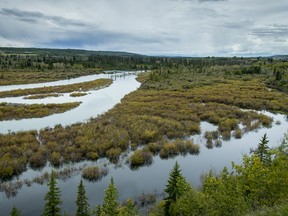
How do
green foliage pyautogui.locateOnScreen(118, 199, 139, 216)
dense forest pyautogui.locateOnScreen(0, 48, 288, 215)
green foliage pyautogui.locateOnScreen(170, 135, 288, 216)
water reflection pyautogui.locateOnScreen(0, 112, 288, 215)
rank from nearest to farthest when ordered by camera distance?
1. green foliage pyautogui.locateOnScreen(170, 135, 288, 216)
2. dense forest pyautogui.locateOnScreen(0, 48, 288, 215)
3. green foliage pyautogui.locateOnScreen(118, 199, 139, 216)
4. water reflection pyautogui.locateOnScreen(0, 112, 288, 215)

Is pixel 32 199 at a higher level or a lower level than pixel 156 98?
lower

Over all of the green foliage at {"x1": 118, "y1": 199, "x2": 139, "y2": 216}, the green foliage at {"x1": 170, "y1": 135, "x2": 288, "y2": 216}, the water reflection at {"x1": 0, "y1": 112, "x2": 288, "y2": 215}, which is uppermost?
the green foliage at {"x1": 170, "y1": 135, "x2": 288, "y2": 216}

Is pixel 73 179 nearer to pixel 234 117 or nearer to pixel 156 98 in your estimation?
pixel 234 117

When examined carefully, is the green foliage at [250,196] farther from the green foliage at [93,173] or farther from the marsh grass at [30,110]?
the marsh grass at [30,110]

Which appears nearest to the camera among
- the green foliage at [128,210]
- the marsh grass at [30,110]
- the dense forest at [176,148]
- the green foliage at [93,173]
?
the dense forest at [176,148]

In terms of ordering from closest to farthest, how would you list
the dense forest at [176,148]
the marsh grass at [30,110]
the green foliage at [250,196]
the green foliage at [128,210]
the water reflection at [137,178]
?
the green foliage at [250,196] < the dense forest at [176,148] < the green foliage at [128,210] < the water reflection at [137,178] < the marsh grass at [30,110]

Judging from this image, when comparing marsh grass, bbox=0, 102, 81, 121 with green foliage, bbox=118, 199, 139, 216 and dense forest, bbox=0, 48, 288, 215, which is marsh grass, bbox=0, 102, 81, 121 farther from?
green foliage, bbox=118, 199, 139, 216

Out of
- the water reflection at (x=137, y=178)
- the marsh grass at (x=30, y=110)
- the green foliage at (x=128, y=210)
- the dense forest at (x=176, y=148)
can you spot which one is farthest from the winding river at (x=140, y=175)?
the marsh grass at (x=30, y=110)

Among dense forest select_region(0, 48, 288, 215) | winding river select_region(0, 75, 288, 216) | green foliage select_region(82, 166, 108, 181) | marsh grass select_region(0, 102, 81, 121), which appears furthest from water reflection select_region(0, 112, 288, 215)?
marsh grass select_region(0, 102, 81, 121)

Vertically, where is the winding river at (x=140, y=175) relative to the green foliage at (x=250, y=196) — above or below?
below

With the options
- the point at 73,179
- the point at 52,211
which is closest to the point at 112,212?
the point at 52,211

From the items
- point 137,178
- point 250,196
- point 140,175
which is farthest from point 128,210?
point 140,175
